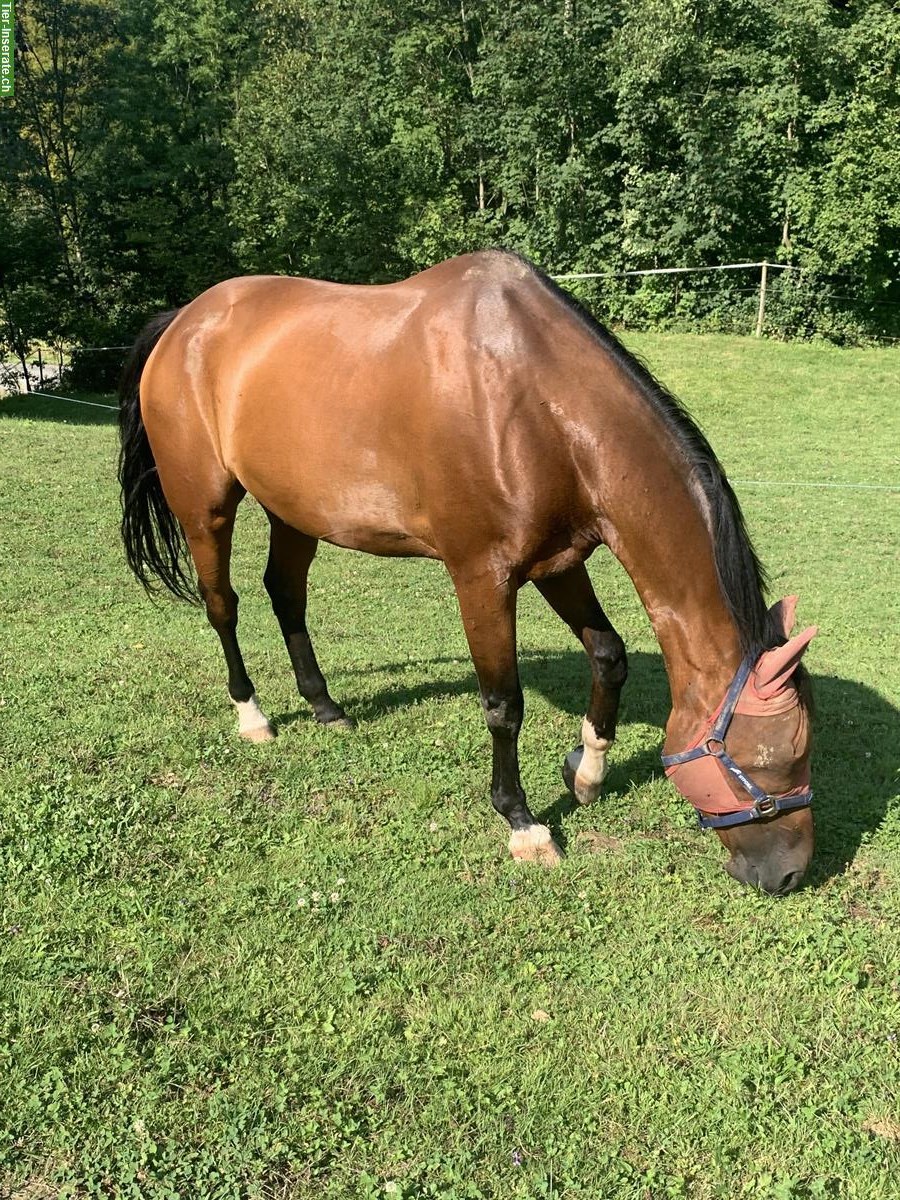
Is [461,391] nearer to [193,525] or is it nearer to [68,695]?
[193,525]

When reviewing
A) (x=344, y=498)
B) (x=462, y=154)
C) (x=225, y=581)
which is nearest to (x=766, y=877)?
(x=344, y=498)

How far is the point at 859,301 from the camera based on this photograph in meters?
21.5

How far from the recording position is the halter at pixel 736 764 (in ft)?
9.82

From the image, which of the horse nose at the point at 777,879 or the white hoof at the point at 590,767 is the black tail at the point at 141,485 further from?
the horse nose at the point at 777,879

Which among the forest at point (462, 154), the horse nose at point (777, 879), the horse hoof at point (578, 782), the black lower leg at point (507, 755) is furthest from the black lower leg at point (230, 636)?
the forest at point (462, 154)

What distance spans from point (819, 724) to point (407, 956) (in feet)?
9.40

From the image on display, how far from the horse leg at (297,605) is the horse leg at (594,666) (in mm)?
1463

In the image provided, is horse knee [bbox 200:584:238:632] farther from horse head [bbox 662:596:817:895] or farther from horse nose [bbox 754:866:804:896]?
horse nose [bbox 754:866:804:896]

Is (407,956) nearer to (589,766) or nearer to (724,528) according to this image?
(589,766)

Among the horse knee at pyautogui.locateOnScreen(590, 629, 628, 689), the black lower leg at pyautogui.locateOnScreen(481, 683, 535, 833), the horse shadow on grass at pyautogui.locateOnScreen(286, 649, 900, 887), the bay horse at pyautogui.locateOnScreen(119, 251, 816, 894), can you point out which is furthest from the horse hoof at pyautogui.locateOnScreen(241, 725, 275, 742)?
the horse knee at pyautogui.locateOnScreen(590, 629, 628, 689)

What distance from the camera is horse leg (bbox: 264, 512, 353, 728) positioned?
4980 mm

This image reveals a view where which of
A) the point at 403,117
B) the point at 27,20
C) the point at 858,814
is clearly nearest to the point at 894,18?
the point at 403,117

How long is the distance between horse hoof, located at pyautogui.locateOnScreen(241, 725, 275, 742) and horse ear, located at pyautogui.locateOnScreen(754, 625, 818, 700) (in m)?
2.69

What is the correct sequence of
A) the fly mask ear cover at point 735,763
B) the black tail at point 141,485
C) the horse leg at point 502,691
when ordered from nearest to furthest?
the fly mask ear cover at point 735,763, the horse leg at point 502,691, the black tail at point 141,485
